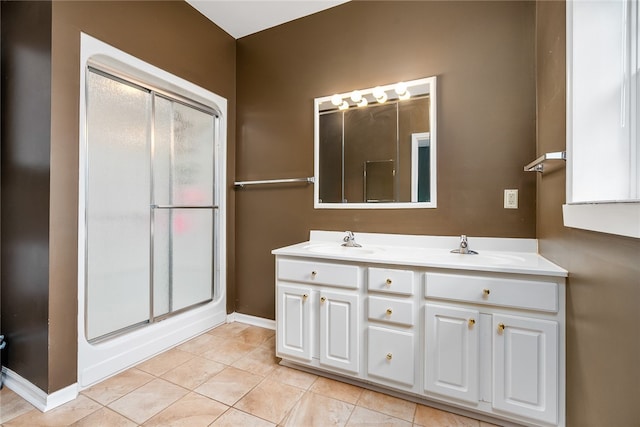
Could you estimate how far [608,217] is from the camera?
786mm

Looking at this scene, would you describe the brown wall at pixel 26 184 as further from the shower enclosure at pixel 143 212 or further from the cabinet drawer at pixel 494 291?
the cabinet drawer at pixel 494 291

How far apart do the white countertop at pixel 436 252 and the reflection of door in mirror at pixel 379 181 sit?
27cm

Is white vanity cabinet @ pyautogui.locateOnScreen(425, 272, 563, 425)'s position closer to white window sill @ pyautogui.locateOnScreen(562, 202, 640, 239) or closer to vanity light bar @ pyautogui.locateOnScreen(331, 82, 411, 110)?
white window sill @ pyautogui.locateOnScreen(562, 202, 640, 239)

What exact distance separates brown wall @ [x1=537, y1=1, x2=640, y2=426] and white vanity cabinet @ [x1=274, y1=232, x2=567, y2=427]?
3.6 inches

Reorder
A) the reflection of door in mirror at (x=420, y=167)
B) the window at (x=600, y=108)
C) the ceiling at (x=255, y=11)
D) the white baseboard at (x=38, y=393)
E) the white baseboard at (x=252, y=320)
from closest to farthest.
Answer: the window at (x=600, y=108), the white baseboard at (x=38, y=393), the reflection of door in mirror at (x=420, y=167), the ceiling at (x=255, y=11), the white baseboard at (x=252, y=320)

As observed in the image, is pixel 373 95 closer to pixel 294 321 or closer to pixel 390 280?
pixel 390 280

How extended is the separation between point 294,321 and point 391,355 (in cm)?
61

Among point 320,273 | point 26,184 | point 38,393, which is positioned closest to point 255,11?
point 26,184

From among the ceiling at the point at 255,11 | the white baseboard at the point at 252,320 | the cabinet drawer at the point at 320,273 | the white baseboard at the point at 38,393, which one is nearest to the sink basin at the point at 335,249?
the cabinet drawer at the point at 320,273

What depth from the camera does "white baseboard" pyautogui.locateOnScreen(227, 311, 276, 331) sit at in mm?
2521

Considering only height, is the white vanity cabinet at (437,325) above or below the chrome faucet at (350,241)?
below

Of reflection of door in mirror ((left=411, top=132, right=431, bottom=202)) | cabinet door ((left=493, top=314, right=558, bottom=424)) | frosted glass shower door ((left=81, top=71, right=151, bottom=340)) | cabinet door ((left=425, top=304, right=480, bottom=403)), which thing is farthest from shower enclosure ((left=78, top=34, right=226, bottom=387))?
cabinet door ((left=493, top=314, right=558, bottom=424))

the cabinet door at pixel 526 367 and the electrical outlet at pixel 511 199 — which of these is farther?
the electrical outlet at pixel 511 199

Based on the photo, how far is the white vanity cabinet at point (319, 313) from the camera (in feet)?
5.41
